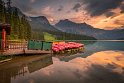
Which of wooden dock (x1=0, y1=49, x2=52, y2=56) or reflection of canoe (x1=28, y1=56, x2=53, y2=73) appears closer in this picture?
reflection of canoe (x1=28, y1=56, x2=53, y2=73)

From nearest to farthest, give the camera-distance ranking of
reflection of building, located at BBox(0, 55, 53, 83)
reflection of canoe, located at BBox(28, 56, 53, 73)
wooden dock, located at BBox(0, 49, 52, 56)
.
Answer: reflection of building, located at BBox(0, 55, 53, 83)
reflection of canoe, located at BBox(28, 56, 53, 73)
wooden dock, located at BBox(0, 49, 52, 56)

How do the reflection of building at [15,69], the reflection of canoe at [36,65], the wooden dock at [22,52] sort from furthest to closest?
the wooden dock at [22,52] → the reflection of canoe at [36,65] → the reflection of building at [15,69]

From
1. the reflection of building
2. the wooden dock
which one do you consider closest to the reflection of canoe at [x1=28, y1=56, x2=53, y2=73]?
the reflection of building

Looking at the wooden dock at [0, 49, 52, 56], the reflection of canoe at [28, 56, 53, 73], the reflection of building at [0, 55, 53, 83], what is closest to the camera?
the reflection of building at [0, 55, 53, 83]

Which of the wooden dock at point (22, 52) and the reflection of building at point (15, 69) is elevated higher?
the wooden dock at point (22, 52)

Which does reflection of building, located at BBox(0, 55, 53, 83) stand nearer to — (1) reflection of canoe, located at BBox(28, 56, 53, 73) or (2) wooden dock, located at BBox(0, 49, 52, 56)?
(1) reflection of canoe, located at BBox(28, 56, 53, 73)

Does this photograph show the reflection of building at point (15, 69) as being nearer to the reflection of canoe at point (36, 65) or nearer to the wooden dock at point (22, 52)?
the reflection of canoe at point (36, 65)

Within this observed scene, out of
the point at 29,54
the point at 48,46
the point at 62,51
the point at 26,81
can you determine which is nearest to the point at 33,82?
the point at 26,81

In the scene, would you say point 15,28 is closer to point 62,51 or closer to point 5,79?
point 62,51

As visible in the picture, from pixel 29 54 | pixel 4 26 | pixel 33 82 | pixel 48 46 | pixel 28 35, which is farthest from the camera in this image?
pixel 28 35

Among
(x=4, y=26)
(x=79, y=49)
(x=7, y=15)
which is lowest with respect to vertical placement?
(x=79, y=49)

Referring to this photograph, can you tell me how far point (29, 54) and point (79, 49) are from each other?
22750mm

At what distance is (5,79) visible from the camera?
56.4 ft

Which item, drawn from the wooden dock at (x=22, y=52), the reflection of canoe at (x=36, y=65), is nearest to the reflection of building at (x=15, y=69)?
the reflection of canoe at (x=36, y=65)
